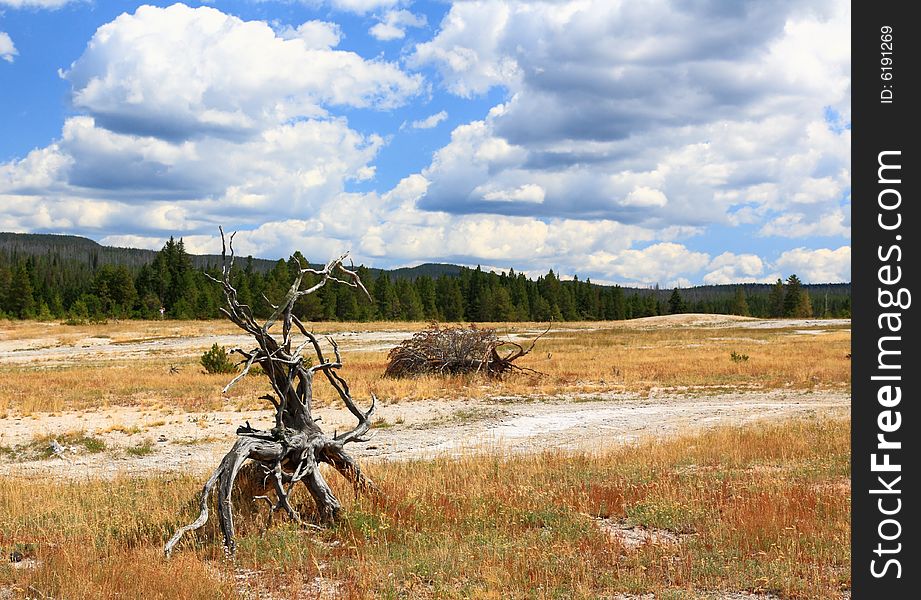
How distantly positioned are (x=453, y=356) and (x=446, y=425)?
35.5ft

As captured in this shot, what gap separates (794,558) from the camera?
22.9 ft

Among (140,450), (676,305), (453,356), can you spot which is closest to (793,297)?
(676,305)

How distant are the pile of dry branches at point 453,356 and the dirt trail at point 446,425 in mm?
5885

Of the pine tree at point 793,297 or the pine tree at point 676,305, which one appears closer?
the pine tree at point 793,297

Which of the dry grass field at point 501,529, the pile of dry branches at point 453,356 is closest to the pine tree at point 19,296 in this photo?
the pile of dry branches at point 453,356

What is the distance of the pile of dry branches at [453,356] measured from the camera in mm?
29531

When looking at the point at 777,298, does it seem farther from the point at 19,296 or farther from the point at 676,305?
the point at 19,296

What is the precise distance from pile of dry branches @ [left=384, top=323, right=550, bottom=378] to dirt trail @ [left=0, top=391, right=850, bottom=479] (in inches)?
232

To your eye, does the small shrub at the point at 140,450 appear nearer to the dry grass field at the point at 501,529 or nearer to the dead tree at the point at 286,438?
the dry grass field at the point at 501,529

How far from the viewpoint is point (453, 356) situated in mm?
29812

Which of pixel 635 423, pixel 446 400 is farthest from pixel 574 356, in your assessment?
pixel 635 423

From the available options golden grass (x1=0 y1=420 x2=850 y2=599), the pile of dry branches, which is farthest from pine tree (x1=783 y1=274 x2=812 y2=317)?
golden grass (x1=0 y1=420 x2=850 y2=599)
